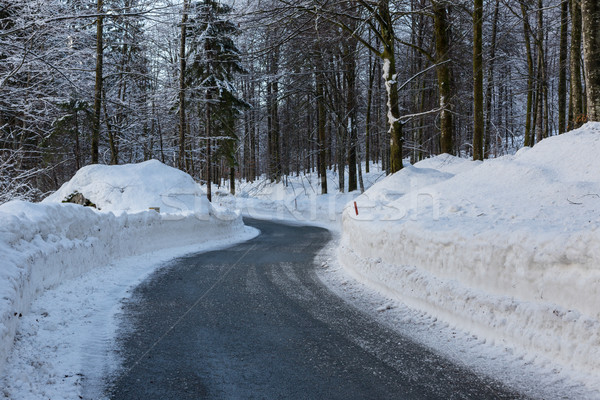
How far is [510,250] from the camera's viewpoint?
15.3 feet

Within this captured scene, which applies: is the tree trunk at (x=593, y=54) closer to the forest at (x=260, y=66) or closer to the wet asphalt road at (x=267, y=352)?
the forest at (x=260, y=66)

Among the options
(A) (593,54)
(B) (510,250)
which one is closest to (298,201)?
(A) (593,54)

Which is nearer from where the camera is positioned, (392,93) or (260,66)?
(392,93)

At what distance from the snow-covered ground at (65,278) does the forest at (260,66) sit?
8.84 ft

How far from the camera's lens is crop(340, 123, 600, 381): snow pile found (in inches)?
153

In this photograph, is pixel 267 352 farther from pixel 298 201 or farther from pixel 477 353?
pixel 298 201

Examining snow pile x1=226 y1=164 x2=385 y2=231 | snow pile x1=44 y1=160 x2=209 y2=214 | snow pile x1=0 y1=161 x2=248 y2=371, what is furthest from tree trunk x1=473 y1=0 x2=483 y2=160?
snow pile x1=44 y1=160 x2=209 y2=214

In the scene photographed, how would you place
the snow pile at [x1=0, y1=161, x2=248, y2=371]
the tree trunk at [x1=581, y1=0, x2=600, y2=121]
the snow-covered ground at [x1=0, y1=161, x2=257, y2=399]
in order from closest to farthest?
1. the snow-covered ground at [x1=0, y1=161, x2=257, y2=399]
2. the snow pile at [x1=0, y1=161, x2=248, y2=371]
3. the tree trunk at [x1=581, y1=0, x2=600, y2=121]

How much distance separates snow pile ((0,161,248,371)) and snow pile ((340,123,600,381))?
16.1ft

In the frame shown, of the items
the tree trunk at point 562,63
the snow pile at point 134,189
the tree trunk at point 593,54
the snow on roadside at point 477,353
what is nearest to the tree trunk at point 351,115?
the tree trunk at point 562,63

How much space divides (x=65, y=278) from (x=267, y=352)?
167 inches

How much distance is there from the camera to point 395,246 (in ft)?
23.1

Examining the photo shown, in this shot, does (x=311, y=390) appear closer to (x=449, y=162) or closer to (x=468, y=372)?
(x=468, y=372)

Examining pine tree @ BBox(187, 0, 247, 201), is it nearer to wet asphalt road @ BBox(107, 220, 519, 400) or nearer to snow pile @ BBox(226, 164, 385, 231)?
snow pile @ BBox(226, 164, 385, 231)
